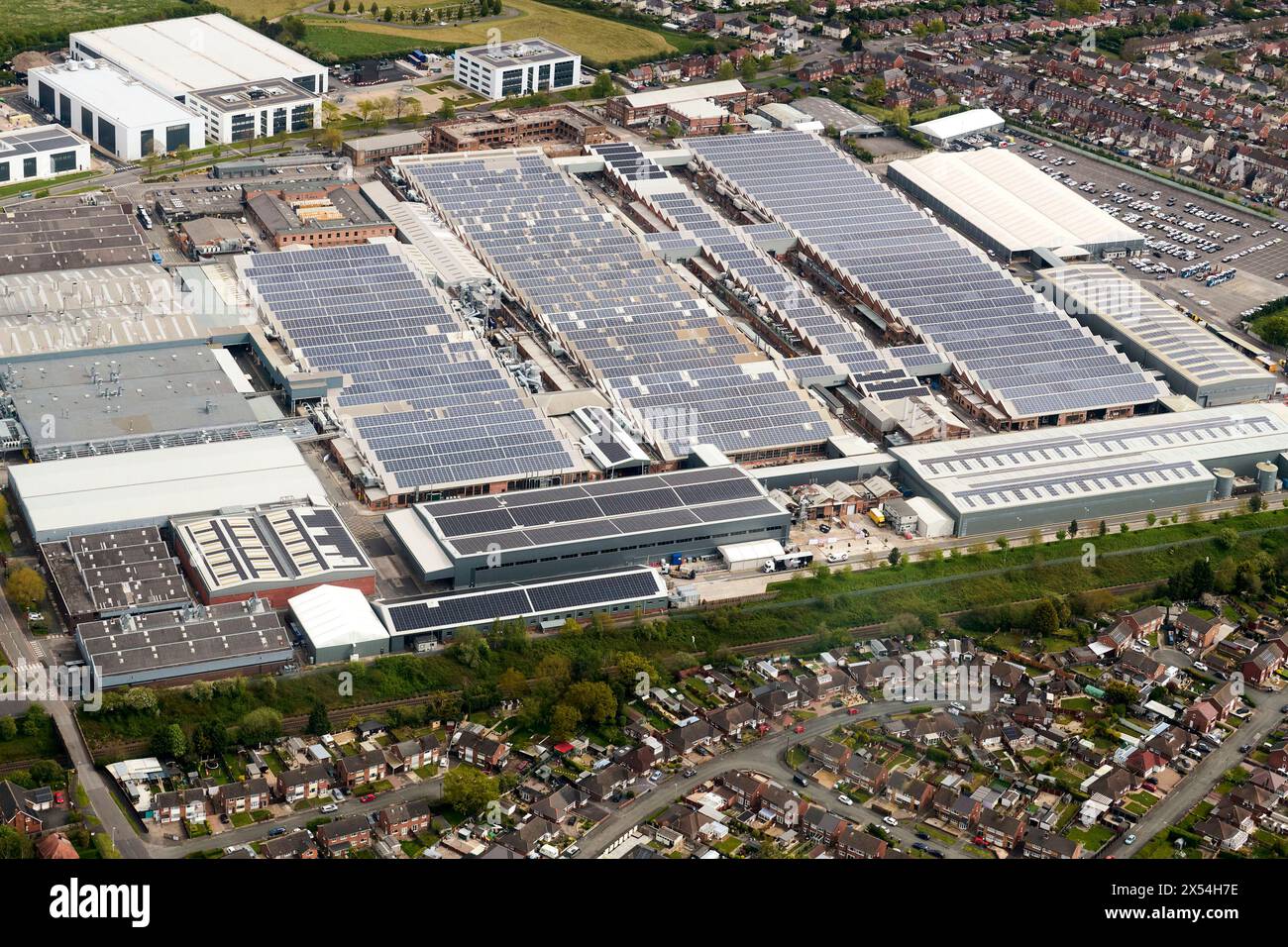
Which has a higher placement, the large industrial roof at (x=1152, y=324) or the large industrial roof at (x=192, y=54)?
the large industrial roof at (x=192, y=54)

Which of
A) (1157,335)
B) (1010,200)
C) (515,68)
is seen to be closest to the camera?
(1157,335)

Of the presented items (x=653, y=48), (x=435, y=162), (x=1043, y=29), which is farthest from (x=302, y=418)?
(x=1043, y=29)

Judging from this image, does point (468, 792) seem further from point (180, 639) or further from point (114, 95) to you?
point (114, 95)

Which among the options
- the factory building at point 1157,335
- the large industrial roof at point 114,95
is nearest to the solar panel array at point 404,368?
the large industrial roof at point 114,95

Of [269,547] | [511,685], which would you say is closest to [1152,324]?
[511,685]

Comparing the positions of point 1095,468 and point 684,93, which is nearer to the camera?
point 1095,468

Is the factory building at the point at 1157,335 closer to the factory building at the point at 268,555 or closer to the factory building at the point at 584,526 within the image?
the factory building at the point at 584,526
